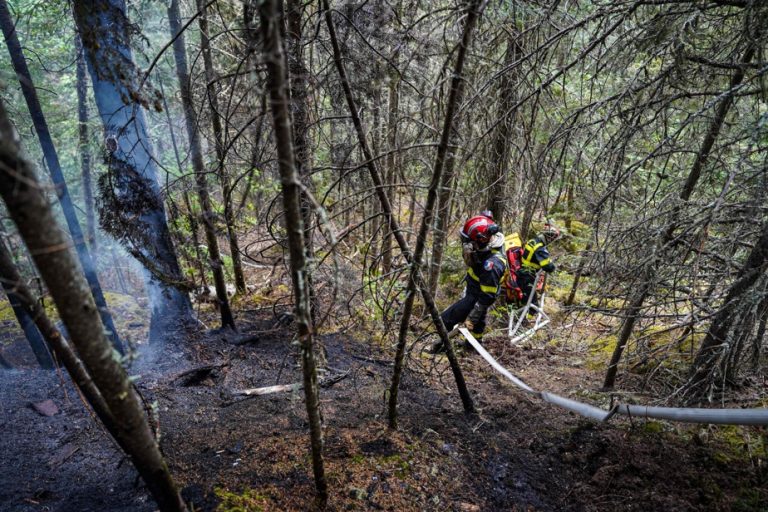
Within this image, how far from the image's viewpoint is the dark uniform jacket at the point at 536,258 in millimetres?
8047

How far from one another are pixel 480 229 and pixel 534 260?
223 centimetres

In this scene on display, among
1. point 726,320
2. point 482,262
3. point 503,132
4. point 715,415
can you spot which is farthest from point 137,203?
point 726,320

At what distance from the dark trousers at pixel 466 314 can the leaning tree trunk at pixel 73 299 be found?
18.8ft

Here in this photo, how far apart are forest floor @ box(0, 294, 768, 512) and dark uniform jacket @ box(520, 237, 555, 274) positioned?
3.06 m

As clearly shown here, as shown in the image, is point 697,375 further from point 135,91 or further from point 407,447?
point 135,91

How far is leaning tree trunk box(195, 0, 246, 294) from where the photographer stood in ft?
10.9

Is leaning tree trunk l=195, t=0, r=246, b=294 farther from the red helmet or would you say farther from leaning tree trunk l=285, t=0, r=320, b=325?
the red helmet

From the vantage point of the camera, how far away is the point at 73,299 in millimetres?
1630

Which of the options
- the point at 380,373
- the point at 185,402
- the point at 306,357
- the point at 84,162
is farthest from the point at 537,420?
the point at 84,162

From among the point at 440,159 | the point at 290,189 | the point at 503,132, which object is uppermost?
the point at 503,132

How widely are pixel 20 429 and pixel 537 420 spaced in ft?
18.9

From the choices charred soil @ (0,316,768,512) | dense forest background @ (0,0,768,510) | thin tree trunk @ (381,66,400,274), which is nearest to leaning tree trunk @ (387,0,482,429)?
dense forest background @ (0,0,768,510)

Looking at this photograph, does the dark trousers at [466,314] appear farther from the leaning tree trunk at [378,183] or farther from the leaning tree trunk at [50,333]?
the leaning tree trunk at [50,333]

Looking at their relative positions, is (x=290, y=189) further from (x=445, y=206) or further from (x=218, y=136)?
(x=218, y=136)
